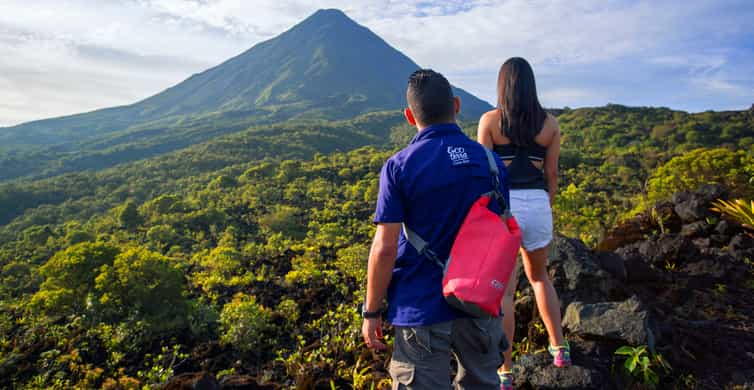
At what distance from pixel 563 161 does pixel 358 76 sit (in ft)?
326

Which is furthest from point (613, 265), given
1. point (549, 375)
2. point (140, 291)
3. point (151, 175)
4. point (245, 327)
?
point (151, 175)

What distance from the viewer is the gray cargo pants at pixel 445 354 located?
4.95ft

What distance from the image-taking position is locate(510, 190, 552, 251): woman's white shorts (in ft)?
6.89

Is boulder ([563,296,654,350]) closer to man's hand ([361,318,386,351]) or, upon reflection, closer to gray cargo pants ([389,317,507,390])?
gray cargo pants ([389,317,507,390])

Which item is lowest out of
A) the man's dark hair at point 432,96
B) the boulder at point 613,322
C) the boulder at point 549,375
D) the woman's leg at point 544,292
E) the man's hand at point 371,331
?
the boulder at point 549,375

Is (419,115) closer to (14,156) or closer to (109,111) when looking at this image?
(14,156)

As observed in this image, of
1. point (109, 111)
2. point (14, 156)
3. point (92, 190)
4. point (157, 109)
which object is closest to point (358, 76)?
point (157, 109)

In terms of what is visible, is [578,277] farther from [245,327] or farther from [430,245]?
[245,327]

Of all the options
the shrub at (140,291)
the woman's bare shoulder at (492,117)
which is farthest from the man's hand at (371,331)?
the shrub at (140,291)

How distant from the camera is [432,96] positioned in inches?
62.5

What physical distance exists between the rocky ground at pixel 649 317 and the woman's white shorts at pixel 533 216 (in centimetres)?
78

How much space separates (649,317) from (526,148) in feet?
4.85

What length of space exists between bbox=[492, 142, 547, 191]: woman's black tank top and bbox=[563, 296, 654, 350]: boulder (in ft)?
3.62

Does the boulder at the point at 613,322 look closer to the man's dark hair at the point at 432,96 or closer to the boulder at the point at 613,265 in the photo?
the boulder at the point at 613,265
